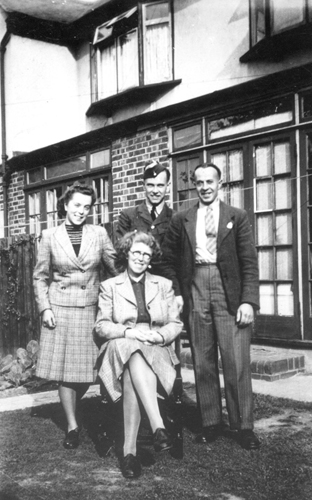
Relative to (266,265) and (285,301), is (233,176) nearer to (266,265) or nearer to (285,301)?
(266,265)

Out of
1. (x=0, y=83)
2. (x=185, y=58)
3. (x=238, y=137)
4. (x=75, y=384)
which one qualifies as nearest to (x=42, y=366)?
(x=75, y=384)

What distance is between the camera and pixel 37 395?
546 centimetres

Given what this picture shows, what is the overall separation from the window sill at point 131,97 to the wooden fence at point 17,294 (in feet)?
12.3

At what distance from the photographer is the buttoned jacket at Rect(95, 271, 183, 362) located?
3.74 meters

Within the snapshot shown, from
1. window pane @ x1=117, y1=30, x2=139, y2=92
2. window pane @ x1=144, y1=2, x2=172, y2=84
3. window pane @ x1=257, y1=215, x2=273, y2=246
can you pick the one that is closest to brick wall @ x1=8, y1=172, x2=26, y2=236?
window pane @ x1=117, y1=30, x2=139, y2=92

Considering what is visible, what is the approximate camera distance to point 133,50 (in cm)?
1017

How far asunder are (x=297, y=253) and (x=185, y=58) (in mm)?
4334

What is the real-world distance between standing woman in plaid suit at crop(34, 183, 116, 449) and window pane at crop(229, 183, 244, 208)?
3.18 metres

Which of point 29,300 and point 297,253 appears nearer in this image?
point 297,253

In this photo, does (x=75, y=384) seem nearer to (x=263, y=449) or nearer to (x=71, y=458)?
(x=71, y=458)

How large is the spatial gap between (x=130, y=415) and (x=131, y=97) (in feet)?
24.4

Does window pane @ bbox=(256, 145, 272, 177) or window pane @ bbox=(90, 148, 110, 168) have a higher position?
window pane @ bbox=(90, 148, 110, 168)

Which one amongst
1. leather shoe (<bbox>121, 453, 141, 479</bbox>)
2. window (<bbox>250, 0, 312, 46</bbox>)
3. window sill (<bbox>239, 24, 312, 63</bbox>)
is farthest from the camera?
window (<bbox>250, 0, 312, 46</bbox>)

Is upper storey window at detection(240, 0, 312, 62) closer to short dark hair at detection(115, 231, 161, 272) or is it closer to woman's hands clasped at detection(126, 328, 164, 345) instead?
short dark hair at detection(115, 231, 161, 272)
